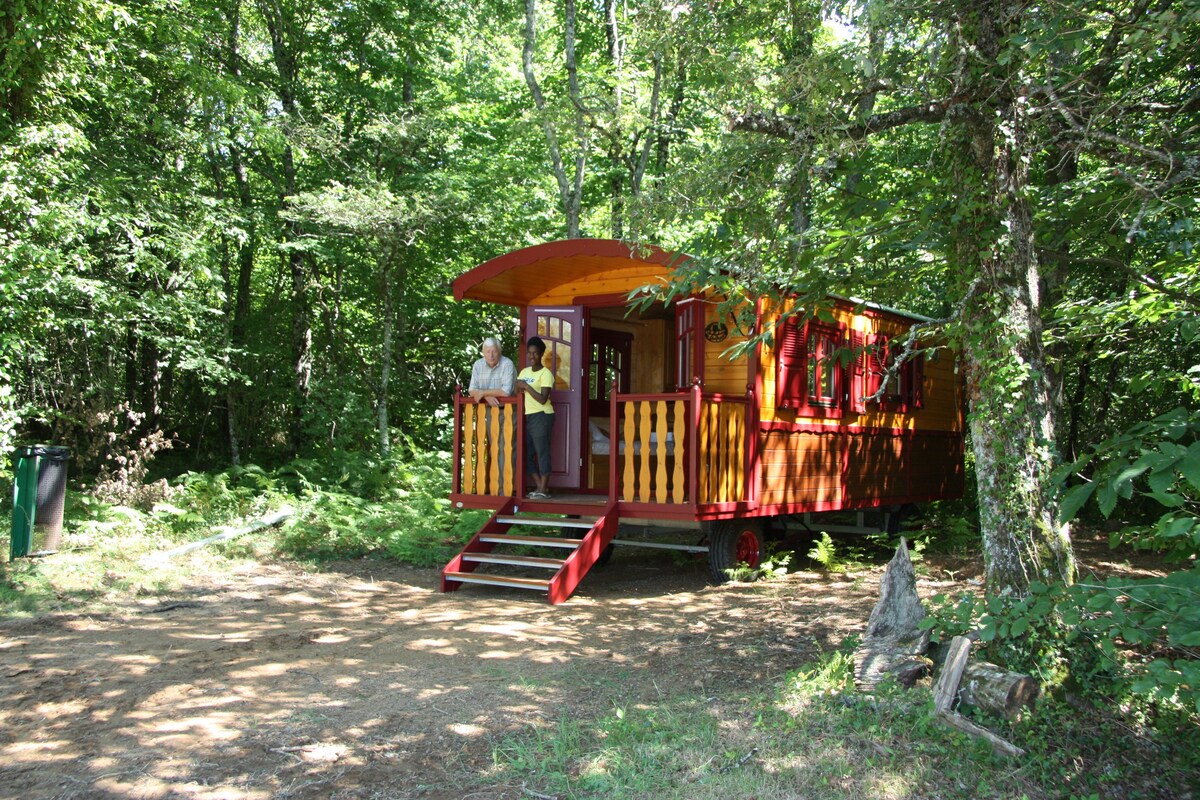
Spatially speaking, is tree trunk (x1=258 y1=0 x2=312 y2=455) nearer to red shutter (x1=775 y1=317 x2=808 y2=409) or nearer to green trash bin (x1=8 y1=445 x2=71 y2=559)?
green trash bin (x1=8 y1=445 x2=71 y2=559)

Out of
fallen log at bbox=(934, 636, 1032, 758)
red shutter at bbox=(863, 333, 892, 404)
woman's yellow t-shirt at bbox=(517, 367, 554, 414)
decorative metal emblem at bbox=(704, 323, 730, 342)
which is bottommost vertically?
fallen log at bbox=(934, 636, 1032, 758)

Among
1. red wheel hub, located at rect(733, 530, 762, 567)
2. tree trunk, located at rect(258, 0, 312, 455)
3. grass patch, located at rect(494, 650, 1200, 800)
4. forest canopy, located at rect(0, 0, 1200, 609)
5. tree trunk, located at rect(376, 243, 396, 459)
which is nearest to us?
grass patch, located at rect(494, 650, 1200, 800)

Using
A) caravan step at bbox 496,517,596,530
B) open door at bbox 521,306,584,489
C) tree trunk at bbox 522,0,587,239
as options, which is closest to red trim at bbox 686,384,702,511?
caravan step at bbox 496,517,596,530

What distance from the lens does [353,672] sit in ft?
18.0

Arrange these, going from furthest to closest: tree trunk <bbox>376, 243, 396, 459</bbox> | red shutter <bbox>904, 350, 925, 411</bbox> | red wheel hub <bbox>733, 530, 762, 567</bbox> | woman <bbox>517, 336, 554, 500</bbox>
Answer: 1. tree trunk <bbox>376, 243, 396, 459</bbox>
2. red shutter <bbox>904, 350, 925, 411</bbox>
3. red wheel hub <bbox>733, 530, 762, 567</bbox>
4. woman <bbox>517, 336, 554, 500</bbox>

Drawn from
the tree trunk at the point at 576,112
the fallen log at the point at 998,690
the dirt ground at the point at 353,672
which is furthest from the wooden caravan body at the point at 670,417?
the tree trunk at the point at 576,112

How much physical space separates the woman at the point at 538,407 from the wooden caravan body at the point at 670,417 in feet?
0.49

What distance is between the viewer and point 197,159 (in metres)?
15.5

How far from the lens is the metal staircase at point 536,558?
7859 mm

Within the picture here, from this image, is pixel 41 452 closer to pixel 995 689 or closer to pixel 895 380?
pixel 995 689

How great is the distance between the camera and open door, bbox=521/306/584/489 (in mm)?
9531

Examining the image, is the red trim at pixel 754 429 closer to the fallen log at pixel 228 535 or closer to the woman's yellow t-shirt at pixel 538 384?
the woman's yellow t-shirt at pixel 538 384

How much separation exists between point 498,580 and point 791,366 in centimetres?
359

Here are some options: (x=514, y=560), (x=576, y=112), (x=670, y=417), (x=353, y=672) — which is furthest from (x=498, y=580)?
(x=576, y=112)
